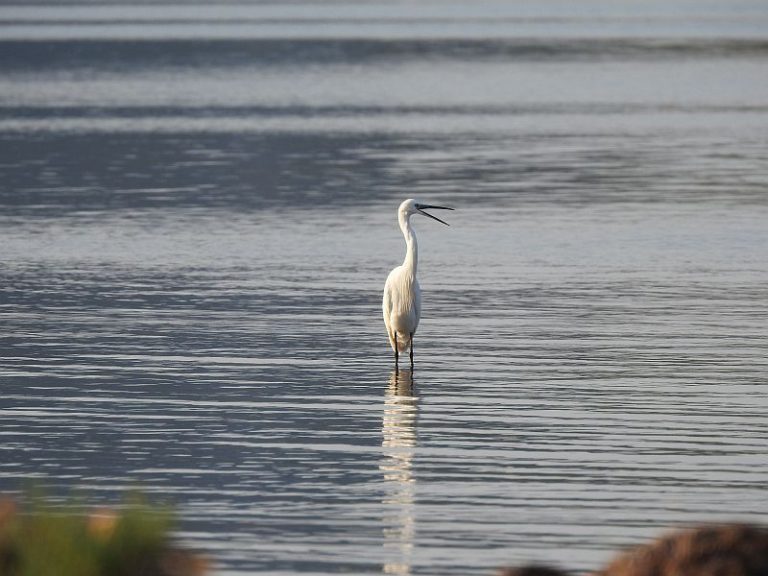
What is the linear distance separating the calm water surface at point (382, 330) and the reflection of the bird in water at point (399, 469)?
34mm

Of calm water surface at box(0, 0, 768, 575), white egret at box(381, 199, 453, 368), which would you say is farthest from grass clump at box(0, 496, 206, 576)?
white egret at box(381, 199, 453, 368)

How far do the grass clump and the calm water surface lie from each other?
334 cm

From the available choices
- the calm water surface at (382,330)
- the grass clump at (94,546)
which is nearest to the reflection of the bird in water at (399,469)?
the calm water surface at (382,330)

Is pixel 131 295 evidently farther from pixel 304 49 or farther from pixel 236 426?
pixel 304 49

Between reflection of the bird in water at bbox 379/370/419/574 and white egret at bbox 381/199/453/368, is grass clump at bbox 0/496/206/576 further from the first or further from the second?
white egret at bbox 381/199/453/368

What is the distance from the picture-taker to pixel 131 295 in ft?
65.0

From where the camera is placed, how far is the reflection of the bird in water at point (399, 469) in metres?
10.2

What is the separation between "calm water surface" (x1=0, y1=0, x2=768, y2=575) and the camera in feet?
36.7

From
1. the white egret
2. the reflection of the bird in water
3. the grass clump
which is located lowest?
the grass clump

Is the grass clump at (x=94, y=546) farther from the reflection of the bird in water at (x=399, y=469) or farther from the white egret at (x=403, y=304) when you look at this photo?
the white egret at (x=403, y=304)

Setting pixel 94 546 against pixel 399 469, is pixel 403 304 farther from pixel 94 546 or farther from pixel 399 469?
pixel 94 546

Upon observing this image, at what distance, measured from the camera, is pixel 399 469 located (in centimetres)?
1217

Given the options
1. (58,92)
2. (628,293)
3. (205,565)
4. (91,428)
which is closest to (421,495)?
(91,428)

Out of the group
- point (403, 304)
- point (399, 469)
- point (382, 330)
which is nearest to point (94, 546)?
point (399, 469)
